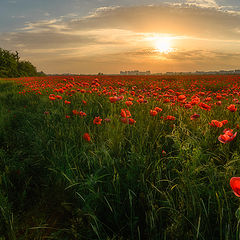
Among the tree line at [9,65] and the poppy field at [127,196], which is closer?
the poppy field at [127,196]

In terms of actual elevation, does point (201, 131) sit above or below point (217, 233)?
above

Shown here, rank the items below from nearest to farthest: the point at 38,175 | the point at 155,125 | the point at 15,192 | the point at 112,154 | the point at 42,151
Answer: the point at 15,192 < the point at 112,154 < the point at 38,175 < the point at 42,151 < the point at 155,125

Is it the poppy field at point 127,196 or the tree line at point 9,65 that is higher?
the tree line at point 9,65

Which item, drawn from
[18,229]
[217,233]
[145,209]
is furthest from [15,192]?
[217,233]

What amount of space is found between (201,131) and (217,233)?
4.30ft

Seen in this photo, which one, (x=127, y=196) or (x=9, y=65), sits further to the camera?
(x=9, y=65)

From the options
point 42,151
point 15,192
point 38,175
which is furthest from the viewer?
point 42,151

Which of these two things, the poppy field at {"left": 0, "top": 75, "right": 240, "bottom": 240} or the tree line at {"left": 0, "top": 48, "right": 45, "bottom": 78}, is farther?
the tree line at {"left": 0, "top": 48, "right": 45, "bottom": 78}

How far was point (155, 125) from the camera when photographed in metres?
2.55

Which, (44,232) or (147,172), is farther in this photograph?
(147,172)

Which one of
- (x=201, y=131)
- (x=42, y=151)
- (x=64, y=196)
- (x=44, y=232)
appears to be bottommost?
(x=44, y=232)

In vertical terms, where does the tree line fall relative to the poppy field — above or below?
above

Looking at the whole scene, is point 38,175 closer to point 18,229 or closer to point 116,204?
point 18,229

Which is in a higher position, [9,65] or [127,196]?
[9,65]
